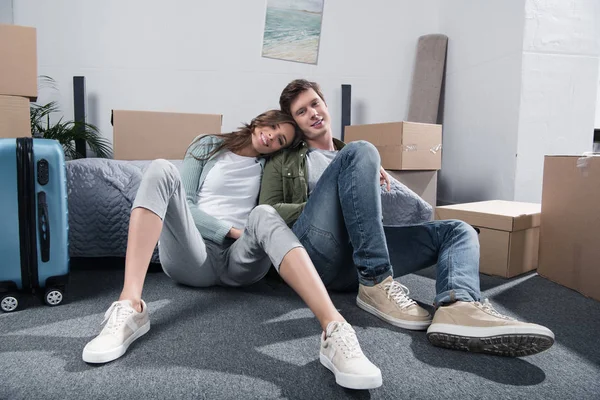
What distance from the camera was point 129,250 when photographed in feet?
3.40

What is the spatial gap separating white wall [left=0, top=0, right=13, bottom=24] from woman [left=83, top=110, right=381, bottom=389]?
2.29 meters

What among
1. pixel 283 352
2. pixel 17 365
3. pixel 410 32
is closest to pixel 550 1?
pixel 410 32

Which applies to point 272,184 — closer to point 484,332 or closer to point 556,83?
point 484,332

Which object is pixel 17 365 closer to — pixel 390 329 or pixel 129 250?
pixel 129 250

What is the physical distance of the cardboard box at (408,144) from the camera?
2387 millimetres

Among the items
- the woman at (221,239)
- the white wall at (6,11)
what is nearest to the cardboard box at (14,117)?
the woman at (221,239)

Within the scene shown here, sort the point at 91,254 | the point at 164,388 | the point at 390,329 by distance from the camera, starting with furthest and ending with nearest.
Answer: the point at 91,254 < the point at 390,329 < the point at 164,388

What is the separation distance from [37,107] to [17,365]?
2505 millimetres

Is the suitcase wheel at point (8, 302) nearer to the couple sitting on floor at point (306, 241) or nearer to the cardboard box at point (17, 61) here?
the couple sitting on floor at point (306, 241)

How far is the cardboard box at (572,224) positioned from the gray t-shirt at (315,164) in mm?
879

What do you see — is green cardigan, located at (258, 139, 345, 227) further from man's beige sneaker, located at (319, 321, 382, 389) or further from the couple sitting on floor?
man's beige sneaker, located at (319, 321, 382, 389)

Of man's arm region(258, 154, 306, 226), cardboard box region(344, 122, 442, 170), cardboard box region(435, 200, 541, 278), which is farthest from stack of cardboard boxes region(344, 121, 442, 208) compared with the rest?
man's arm region(258, 154, 306, 226)

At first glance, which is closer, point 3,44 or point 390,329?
point 390,329

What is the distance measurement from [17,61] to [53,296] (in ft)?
3.53
